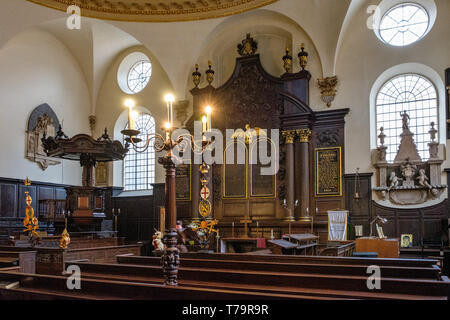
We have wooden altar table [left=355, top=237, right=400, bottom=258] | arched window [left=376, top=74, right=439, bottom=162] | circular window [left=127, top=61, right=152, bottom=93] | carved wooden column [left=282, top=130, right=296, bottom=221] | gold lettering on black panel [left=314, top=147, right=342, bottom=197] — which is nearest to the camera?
wooden altar table [left=355, top=237, right=400, bottom=258]

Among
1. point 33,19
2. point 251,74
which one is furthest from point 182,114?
point 33,19

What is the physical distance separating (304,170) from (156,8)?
8219 millimetres

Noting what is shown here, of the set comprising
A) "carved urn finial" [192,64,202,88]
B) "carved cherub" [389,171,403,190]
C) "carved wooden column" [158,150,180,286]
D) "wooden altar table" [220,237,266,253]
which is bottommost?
"wooden altar table" [220,237,266,253]

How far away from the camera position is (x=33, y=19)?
15305 mm

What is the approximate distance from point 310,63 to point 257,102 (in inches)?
86.9

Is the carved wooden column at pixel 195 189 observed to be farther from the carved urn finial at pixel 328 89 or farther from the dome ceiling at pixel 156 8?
the dome ceiling at pixel 156 8

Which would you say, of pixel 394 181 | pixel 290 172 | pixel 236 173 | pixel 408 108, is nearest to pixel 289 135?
pixel 290 172

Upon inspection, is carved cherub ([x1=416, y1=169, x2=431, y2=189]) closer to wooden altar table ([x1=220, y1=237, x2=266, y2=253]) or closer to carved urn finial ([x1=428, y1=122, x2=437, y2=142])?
carved urn finial ([x1=428, y1=122, x2=437, y2=142])

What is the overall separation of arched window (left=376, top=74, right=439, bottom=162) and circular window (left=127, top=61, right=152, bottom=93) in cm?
930

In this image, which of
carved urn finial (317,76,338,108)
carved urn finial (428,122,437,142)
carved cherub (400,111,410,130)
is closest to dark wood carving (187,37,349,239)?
carved urn finial (317,76,338,108)

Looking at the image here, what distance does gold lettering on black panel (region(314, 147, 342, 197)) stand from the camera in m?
14.1

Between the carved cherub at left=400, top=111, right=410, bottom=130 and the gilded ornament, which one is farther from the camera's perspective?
the gilded ornament
